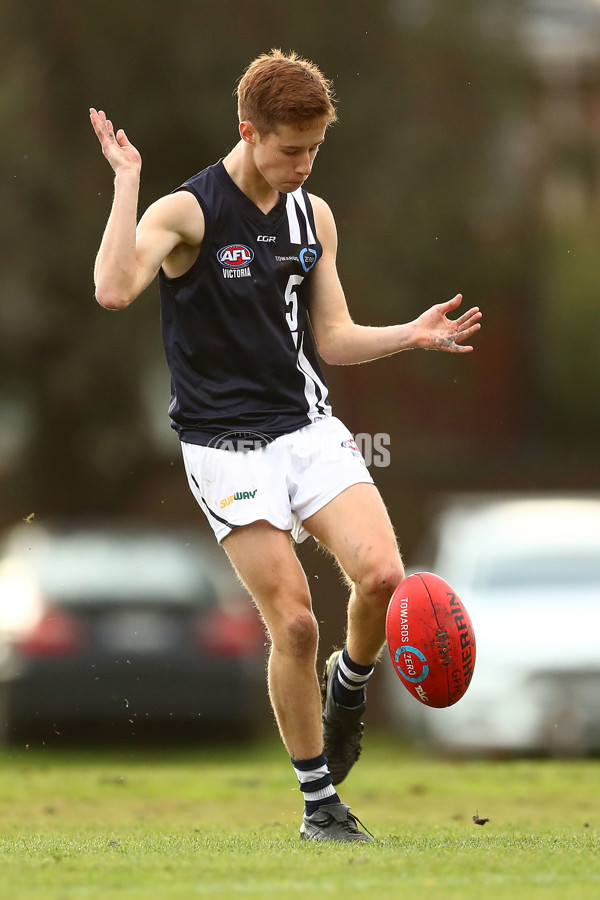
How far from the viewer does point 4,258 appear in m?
17.2

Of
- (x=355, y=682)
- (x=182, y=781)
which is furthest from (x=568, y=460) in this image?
(x=355, y=682)

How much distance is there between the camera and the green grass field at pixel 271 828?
4508 mm

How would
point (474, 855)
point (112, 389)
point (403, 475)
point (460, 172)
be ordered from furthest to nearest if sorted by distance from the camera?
point (403, 475) < point (460, 172) < point (112, 389) < point (474, 855)

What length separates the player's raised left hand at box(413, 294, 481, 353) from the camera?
5.57m

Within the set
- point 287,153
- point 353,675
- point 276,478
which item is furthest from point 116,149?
point 353,675

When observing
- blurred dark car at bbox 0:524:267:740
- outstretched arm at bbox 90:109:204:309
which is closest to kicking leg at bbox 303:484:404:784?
outstretched arm at bbox 90:109:204:309

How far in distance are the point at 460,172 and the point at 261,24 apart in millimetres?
2884

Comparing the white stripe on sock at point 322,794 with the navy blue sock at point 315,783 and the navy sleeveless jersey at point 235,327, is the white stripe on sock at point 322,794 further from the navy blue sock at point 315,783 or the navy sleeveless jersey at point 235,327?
the navy sleeveless jersey at point 235,327

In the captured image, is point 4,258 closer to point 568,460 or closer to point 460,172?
point 460,172

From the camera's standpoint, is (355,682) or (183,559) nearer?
(355,682)

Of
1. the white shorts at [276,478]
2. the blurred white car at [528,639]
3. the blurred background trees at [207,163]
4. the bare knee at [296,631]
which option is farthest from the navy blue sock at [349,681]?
the blurred background trees at [207,163]

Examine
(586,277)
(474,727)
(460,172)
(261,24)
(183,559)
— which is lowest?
(474,727)

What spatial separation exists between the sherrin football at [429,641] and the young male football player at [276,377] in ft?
0.44

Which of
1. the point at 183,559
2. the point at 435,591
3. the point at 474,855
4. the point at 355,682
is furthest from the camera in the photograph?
the point at 183,559
